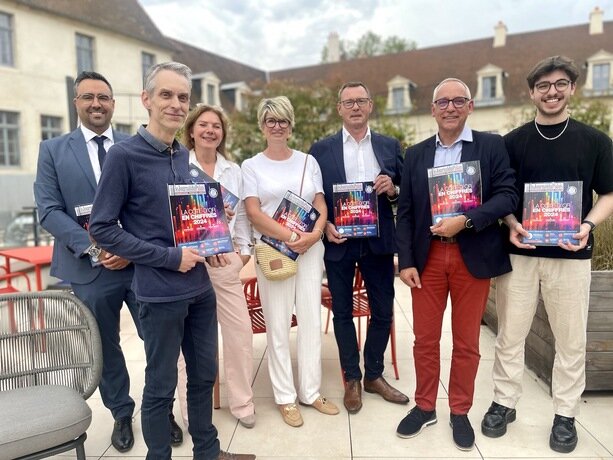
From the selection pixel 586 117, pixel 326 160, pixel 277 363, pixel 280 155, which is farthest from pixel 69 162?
pixel 586 117

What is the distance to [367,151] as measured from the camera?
325cm

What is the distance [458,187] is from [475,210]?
161 mm

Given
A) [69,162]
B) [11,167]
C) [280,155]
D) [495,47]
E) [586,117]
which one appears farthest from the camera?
[495,47]

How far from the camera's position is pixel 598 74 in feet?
78.2

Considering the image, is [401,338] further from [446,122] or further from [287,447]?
[446,122]

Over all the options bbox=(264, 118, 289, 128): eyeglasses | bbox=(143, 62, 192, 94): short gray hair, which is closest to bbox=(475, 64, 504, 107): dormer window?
bbox=(264, 118, 289, 128): eyeglasses

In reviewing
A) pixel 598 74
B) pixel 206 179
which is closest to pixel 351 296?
pixel 206 179

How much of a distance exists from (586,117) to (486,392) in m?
17.1

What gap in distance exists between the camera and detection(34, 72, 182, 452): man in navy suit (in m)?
2.73

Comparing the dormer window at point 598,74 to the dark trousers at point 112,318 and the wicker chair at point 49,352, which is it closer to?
the dark trousers at point 112,318

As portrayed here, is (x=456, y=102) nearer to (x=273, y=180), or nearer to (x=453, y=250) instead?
(x=453, y=250)

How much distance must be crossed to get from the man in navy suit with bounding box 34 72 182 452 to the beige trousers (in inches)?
16.3

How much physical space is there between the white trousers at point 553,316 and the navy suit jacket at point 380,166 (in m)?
0.78

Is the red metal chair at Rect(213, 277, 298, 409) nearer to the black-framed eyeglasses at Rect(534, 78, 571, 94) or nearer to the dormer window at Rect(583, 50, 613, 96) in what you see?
the black-framed eyeglasses at Rect(534, 78, 571, 94)
